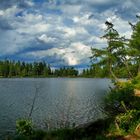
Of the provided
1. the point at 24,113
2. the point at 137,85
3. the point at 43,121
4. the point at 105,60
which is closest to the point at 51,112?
the point at 24,113

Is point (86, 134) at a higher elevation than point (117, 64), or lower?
lower

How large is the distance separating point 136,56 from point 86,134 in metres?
53.0

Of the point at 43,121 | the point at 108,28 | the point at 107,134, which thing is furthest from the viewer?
the point at 108,28

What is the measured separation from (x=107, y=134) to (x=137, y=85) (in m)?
32.7

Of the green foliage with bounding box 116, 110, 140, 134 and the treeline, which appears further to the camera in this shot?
the treeline

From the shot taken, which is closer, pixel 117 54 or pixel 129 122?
pixel 129 122

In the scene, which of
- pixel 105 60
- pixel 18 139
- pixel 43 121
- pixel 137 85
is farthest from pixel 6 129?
pixel 105 60

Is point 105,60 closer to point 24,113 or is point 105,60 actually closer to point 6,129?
point 24,113

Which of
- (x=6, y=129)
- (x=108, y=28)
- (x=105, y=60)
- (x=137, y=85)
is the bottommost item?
(x=6, y=129)

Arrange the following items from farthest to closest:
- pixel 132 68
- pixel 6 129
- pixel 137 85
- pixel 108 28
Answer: pixel 132 68 < pixel 108 28 < pixel 137 85 < pixel 6 129

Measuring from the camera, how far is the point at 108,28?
6962 centimetres

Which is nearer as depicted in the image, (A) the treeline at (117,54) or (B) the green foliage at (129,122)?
(B) the green foliage at (129,122)

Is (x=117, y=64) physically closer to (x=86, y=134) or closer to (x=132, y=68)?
(x=132, y=68)

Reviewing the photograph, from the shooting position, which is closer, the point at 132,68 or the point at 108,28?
the point at 108,28
